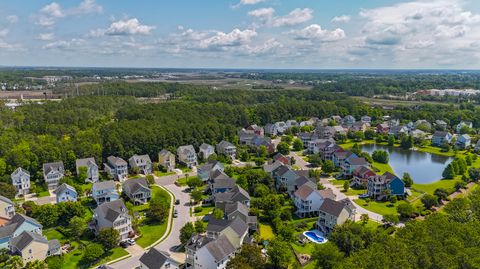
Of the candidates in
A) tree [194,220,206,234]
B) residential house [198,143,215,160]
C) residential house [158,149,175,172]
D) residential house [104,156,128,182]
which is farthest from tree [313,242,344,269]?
residential house [198,143,215,160]

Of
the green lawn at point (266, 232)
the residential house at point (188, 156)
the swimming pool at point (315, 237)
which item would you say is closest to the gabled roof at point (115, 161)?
the residential house at point (188, 156)

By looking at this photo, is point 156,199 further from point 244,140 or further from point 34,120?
point 34,120

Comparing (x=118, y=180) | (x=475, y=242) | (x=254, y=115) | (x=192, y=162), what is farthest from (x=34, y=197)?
(x=254, y=115)

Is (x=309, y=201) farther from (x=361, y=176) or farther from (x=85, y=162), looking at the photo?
(x=85, y=162)

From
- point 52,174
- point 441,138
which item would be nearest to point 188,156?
point 52,174

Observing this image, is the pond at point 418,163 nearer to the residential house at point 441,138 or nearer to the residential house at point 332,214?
the residential house at point 441,138

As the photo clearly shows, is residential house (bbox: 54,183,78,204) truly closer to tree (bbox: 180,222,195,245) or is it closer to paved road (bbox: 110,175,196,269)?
paved road (bbox: 110,175,196,269)

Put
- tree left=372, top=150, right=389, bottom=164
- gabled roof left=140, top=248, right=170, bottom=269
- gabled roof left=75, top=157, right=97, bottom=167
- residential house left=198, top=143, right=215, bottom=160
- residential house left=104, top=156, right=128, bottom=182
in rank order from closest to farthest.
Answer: gabled roof left=140, top=248, right=170, bottom=269
gabled roof left=75, top=157, right=97, bottom=167
residential house left=104, top=156, right=128, bottom=182
tree left=372, top=150, right=389, bottom=164
residential house left=198, top=143, right=215, bottom=160
